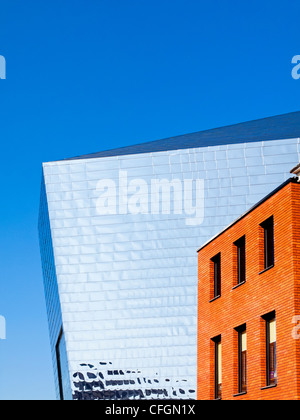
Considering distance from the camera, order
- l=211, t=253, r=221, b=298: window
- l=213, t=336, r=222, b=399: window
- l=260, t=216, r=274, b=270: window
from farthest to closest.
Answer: l=211, t=253, r=221, b=298: window, l=213, t=336, r=222, b=399: window, l=260, t=216, r=274, b=270: window

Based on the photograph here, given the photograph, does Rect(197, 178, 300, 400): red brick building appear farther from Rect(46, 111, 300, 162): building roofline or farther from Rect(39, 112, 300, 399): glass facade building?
Rect(46, 111, 300, 162): building roofline

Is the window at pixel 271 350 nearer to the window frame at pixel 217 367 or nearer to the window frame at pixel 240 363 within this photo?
the window frame at pixel 240 363

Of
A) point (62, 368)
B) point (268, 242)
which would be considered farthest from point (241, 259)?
point (62, 368)

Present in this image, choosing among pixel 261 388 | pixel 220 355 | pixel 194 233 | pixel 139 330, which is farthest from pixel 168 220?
pixel 261 388

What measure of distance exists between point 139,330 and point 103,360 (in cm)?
455

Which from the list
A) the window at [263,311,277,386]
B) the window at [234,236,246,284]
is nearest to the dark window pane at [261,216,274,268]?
the window at [234,236,246,284]

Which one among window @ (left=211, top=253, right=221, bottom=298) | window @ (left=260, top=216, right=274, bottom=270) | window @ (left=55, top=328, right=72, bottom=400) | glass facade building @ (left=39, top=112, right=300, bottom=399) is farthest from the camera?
window @ (left=55, top=328, right=72, bottom=400)

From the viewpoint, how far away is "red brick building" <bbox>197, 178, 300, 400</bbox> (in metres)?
26.8

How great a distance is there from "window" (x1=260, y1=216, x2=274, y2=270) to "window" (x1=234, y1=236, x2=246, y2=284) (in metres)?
1.94

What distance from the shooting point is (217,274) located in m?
34.7

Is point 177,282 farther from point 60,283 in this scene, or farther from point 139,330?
point 60,283

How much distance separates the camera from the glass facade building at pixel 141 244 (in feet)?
254

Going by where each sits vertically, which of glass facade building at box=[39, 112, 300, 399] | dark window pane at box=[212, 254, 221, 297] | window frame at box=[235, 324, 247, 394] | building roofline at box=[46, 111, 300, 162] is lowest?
window frame at box=[235, 324, 247, 394]

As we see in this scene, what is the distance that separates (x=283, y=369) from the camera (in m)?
26.7
